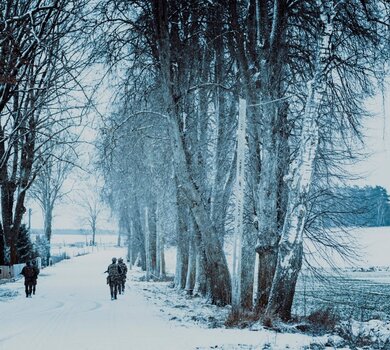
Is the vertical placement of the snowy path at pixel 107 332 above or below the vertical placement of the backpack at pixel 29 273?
below

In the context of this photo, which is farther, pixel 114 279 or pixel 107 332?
pixel 114 279

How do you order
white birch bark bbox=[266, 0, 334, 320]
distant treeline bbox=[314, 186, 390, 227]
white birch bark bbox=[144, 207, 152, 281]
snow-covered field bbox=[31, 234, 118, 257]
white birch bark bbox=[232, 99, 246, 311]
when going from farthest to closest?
snow-covered field bbox=[31, 234, 118, 257] < white birch bark bbox=[144, 207, 152, 281] < distant treeline bbox=[314, 186, 390, 227] < white birch bark bbox=[232, 99, 246, 311] < white birch bark bbox=[266, 0, 334, 320]

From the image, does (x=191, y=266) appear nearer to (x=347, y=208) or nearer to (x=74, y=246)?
(x=347, y=208)

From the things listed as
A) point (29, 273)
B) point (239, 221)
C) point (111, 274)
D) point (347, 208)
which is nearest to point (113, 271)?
point (111, 274)

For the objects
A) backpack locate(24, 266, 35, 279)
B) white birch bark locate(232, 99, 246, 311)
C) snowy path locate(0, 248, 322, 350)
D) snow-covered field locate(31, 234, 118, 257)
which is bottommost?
snow-covered field locate(31, 234, 118, 257)

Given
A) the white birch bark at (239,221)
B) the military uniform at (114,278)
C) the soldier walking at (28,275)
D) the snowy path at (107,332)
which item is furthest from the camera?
the soldier walking at (28,275)

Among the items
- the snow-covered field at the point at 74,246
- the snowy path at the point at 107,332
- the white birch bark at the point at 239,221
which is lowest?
the snow-covered field at the point at 74,246

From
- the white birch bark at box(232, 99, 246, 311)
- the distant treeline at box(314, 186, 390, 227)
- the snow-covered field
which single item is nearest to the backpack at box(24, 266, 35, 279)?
the distant treeline at box(314, 186, 390, 227)

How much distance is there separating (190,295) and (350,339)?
13.0m

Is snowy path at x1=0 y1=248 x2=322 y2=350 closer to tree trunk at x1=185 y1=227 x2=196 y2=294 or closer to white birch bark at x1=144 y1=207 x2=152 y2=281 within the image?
tree trunk at x1=185 y1=227 x2=196 y2=294

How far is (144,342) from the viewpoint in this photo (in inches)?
371

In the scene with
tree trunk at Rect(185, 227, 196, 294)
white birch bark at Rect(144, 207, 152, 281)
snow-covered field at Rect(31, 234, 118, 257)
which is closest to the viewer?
tree trunk at Rect(185, 227, 196, 294)

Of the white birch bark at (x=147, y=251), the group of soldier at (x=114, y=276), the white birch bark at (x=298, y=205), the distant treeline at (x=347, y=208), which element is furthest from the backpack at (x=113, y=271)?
the white birch bark at (x=147, y=251)

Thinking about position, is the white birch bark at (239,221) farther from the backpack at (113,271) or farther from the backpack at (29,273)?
the backpack at (29,273)
